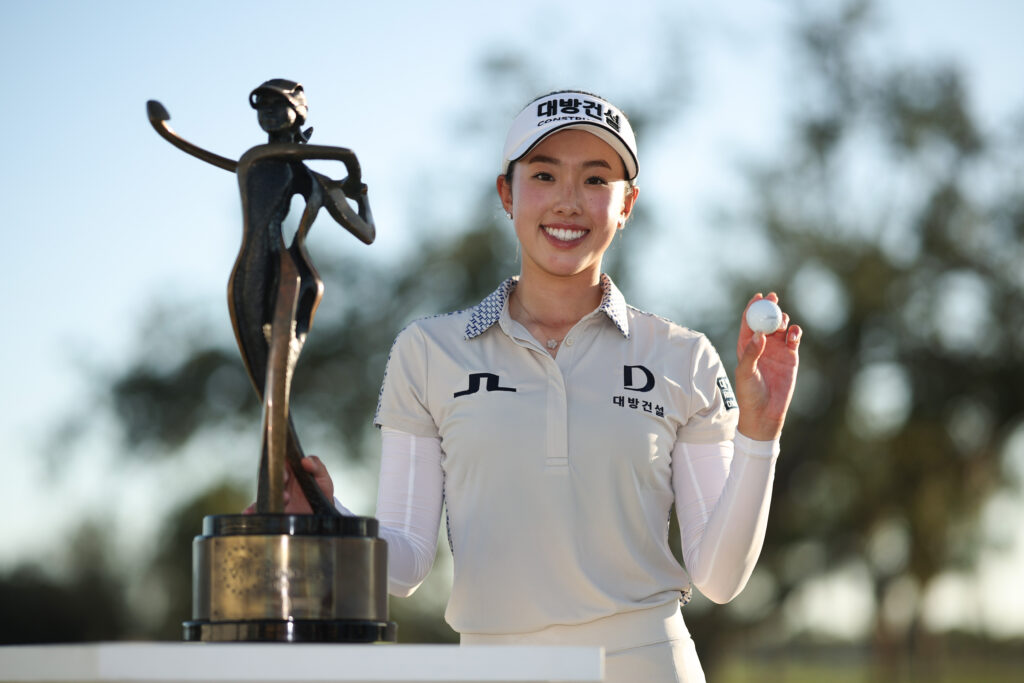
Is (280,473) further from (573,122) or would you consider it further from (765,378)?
(573,122)

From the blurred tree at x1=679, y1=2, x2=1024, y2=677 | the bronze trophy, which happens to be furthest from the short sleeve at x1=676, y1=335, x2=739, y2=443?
the blurred tree at x1=679, y1=2, x2=1024, y2=677

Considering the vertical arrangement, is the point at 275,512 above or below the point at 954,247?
below

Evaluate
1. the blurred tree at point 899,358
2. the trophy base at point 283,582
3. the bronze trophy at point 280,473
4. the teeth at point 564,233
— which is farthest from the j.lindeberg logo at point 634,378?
the blurred tree at point 899,358

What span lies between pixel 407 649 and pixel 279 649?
0.14 meters

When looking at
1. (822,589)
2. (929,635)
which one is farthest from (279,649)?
(929,635)

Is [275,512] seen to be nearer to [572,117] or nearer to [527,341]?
[527,341]

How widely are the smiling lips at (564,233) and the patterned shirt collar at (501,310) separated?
159 mm

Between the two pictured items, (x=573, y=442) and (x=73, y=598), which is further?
(x=73, y=598)

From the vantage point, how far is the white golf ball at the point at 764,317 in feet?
6.90

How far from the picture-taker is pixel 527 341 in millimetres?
2494

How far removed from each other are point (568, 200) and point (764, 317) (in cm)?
52

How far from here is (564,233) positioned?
2465 millimetres

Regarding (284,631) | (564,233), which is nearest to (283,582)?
(284,631)

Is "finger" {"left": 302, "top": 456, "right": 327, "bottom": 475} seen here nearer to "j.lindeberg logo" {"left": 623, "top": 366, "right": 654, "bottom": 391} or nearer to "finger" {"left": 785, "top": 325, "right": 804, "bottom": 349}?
"j.lindeberg logo" {"left": 623, "top": 366, "right": 654, "bottom": 391}
